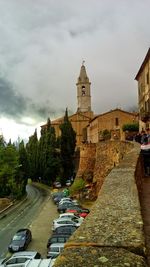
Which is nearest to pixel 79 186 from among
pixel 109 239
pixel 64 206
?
pixel 64 206

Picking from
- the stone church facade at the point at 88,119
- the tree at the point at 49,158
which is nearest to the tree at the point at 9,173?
the stone church facade at the point at 88,119

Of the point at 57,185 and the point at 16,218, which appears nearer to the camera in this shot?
the point at 16,218

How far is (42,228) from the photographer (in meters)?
38.6

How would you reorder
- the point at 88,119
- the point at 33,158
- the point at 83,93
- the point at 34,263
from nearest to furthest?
the point at 34,263, the point at 33,158, the point at 88,119, the point at 83,93

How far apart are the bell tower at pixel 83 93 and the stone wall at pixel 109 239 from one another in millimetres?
124237

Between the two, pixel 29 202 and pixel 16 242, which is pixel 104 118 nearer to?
pixel 29 202

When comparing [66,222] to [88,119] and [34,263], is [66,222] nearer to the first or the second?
[34,263]

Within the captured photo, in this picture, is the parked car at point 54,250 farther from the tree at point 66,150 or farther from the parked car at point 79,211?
the tree at point 66,150

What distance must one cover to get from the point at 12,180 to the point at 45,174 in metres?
17.7

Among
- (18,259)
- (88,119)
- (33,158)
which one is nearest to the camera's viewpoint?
(18,259)

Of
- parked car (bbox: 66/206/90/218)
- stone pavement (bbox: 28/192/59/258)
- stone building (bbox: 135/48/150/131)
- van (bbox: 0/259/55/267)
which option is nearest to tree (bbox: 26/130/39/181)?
stone pavement (bbox: 28/192/59/258)

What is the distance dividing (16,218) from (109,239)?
43.1m

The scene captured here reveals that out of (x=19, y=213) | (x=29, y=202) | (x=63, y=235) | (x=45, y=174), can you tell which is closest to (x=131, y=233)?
(x=63, y=235)

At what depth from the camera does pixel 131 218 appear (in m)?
6.89
